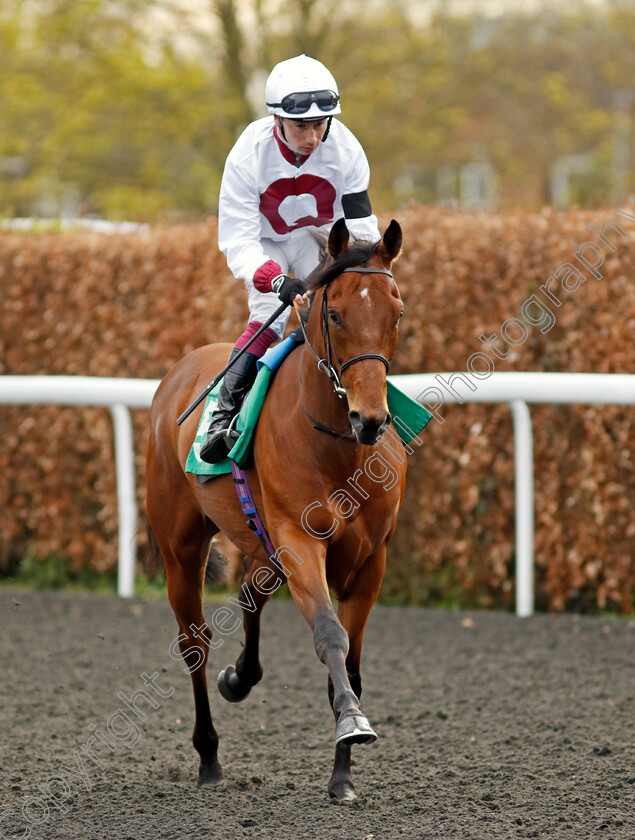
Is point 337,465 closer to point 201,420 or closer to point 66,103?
point 201,420

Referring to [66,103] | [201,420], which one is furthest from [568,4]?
[201,420]

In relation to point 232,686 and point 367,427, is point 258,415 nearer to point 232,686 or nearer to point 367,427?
point 367,427

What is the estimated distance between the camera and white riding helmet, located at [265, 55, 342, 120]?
365cm

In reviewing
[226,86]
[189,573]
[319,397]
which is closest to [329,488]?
[319,397]

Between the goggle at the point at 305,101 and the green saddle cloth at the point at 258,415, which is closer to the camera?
the goggle at the point at 305,101

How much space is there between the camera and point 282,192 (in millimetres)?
3943

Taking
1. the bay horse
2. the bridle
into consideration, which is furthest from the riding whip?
the bridle

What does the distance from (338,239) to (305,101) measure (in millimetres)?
633

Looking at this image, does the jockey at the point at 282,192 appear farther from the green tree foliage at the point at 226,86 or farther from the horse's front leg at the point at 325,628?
the green tree foliage at the point at 226,86

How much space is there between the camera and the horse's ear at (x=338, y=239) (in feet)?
10.8

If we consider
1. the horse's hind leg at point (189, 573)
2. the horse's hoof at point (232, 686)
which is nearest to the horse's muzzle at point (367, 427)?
the horse's hind leg at point (189, 573)

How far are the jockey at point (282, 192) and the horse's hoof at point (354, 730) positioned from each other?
4.06 feet

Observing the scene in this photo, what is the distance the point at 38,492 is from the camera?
7875mm

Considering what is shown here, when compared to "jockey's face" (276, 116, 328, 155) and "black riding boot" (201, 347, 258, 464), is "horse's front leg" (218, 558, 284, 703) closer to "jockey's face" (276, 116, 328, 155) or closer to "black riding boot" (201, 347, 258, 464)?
"black riding boot" (201, 347, 258, 464)
